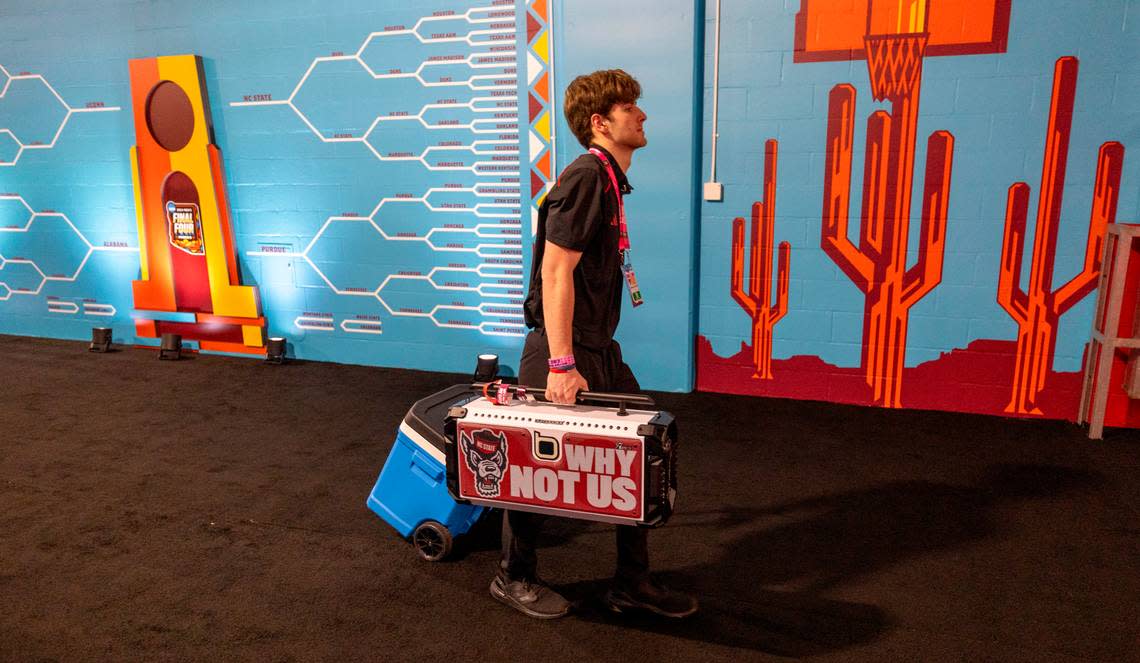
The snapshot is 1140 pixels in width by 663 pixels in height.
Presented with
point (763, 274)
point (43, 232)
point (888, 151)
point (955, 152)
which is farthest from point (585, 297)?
point (43, 232)

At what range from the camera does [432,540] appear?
89.1 inches

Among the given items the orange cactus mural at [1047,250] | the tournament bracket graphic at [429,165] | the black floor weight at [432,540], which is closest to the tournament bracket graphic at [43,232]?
the tournament bracket graphic at [429,165]

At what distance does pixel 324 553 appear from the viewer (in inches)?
92.6

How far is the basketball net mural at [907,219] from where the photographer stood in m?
3.23

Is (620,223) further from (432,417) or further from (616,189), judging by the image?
(432,417)

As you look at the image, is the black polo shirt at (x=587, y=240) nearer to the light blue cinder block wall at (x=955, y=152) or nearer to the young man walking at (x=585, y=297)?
the young man walking at (x=585, y=297)

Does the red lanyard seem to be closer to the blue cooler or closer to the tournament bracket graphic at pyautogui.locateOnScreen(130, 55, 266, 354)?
the blue cooler

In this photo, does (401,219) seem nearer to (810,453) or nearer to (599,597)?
(810,453)

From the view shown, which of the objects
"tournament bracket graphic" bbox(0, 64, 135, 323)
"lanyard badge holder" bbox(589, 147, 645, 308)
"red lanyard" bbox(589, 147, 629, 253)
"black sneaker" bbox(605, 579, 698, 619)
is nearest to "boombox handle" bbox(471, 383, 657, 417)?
"lanyard badge holder" bbox(589, 147, 645, 308)

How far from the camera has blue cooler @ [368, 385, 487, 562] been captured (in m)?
2.19

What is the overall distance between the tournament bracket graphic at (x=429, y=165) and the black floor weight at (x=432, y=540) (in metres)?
2.05

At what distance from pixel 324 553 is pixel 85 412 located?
2164 millimetres

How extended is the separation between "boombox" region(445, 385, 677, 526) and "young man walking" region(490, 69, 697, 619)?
9cm

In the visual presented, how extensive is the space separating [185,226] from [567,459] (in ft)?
13.0
